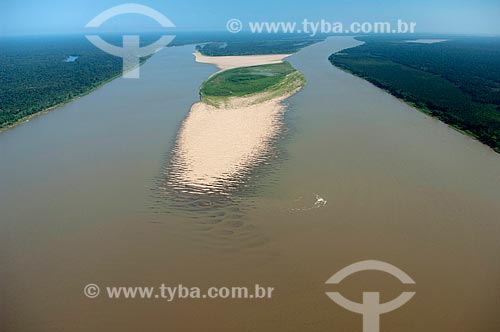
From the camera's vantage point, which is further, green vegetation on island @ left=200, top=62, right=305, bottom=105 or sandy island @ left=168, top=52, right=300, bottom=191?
green vegetation on island @ left=200, top=62, right=305, bottom=105

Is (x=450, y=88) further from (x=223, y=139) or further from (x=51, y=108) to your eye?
(x=51, y=108)

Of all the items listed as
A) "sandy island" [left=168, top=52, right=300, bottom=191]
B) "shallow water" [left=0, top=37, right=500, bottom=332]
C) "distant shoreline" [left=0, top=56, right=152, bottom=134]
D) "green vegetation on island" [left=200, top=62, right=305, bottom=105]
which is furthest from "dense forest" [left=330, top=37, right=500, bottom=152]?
"distant shoreline" [left=0, top=56, right=152, bottom=134]

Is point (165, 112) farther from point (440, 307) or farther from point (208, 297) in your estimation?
point (440, 307)

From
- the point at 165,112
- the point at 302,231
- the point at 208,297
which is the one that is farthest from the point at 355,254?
the point at 165,112

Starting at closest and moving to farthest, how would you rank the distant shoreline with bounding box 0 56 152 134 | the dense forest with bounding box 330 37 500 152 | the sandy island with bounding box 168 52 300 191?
the sandy island with bounding box 168 52 300 191 → the dense forest with bounding box 330 37 500 152 → the distant shoreline with bounding box 0 56 152 134

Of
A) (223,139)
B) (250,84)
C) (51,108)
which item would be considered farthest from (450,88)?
(51,108)

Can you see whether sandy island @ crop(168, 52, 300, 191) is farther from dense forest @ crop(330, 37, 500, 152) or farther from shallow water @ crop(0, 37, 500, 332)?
dense forest @ crop(330, 37, 500, 152)

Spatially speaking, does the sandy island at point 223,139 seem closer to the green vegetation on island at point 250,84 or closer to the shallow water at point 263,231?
the shallow water at point 263,231
